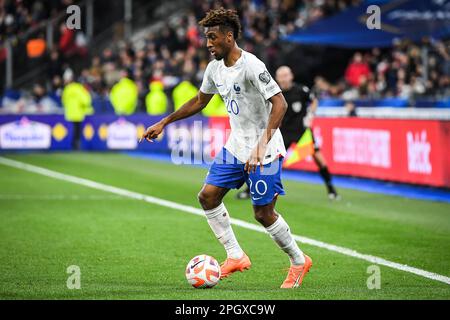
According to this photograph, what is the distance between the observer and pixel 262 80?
Answer: 26.9ft

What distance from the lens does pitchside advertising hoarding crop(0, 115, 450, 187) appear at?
1702 cm

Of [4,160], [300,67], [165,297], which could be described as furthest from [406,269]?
[300,67]

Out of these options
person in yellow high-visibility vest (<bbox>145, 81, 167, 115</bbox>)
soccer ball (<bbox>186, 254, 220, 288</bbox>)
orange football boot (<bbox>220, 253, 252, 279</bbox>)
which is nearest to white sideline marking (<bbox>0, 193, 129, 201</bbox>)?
orange football boot (<bbox>220, 253, 252, 279</bbox>)

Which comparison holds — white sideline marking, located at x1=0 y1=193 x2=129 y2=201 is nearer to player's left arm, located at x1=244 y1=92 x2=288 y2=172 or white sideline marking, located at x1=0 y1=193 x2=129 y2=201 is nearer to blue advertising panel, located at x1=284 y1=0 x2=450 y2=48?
blue advertising panel, located at x1=284 y1=0 x2=450 y2=48

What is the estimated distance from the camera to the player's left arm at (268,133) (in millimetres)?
8047

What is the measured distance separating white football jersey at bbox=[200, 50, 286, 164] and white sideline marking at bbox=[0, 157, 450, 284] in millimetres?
1936

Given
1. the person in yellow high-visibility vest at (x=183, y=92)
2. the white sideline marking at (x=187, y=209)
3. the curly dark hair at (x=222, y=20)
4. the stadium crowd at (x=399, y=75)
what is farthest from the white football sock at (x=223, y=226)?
the person in yellow high-visibility vest at (x=183, y=92)

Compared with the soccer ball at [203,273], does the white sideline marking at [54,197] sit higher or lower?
lower

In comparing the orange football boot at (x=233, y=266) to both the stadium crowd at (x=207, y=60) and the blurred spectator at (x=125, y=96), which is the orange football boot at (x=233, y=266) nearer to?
the stadium crowd at (x=207, y=60)

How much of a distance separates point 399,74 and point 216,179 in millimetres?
18691

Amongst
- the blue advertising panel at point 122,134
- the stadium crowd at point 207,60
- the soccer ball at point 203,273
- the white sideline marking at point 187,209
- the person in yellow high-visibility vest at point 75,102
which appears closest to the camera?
the soccer ball at point 203,273

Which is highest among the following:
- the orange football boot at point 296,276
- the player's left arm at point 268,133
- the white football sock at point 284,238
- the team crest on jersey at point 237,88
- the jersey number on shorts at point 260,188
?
the team crest on jersey at point 237,88
